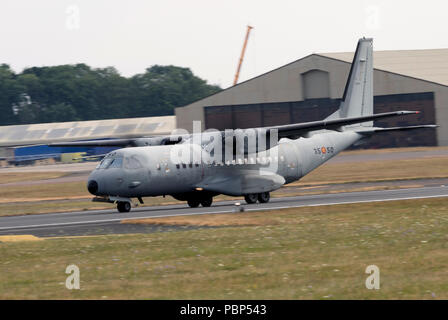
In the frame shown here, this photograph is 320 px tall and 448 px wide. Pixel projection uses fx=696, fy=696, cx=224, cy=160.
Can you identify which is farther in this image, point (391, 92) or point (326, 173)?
point (391, 92)

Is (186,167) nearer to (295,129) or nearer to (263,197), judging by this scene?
(263,197)

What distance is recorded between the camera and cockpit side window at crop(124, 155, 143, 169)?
97.9 feet

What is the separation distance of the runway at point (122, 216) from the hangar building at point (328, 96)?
4119 cm

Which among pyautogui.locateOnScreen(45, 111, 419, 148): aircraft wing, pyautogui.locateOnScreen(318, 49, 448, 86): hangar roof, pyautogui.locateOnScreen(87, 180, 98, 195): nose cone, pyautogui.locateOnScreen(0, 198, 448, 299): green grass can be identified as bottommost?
pyautogui.locateOnScreen(0, 198, 448, 299): green grass

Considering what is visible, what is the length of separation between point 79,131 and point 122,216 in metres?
85.7

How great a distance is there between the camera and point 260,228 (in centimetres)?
2242

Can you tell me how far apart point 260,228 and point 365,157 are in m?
45.3

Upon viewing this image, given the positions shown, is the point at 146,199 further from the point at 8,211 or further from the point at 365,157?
the point at 365,157

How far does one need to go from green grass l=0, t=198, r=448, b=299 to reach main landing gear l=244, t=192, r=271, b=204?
8.80 meters

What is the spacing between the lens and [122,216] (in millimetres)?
29188

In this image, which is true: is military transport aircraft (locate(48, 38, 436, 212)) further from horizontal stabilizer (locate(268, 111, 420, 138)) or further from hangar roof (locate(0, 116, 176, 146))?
hangar roof (locate(0, 116, 176, 146))

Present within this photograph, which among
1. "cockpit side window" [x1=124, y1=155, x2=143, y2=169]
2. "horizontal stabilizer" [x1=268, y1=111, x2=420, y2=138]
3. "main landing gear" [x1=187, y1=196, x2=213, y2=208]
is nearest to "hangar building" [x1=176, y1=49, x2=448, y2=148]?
"main landing gear" [x1=187, y1=196, x2=213, y2=208]
